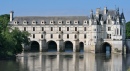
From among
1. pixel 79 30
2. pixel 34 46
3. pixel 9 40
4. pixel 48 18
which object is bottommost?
pixel 34 46

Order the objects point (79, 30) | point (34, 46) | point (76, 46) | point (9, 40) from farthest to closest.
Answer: point (34, 46) < point (79, 30) < point (76, 46) < point (9, 40)

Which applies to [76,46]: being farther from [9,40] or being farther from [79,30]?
[9,40]

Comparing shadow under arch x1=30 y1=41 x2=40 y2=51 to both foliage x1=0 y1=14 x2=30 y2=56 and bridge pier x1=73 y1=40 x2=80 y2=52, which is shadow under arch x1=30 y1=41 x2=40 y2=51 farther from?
foliage x1=0 y1=14 x2=30 y2=56

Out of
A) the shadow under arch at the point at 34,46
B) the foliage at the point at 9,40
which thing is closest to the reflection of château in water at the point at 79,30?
the shadow under arch at the point at 34,46

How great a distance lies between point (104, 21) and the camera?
88.9m

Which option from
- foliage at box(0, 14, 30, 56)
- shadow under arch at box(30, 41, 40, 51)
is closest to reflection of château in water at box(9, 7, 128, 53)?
shadow under arch at box(30, 41, 40, 51)

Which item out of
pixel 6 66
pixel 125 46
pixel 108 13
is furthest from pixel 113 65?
pixel 108 13

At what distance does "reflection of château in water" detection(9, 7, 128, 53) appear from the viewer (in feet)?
284

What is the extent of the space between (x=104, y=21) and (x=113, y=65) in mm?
30147

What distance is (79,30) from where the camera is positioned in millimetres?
95688

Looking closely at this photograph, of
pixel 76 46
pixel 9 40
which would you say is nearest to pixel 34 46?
pixel 76 46

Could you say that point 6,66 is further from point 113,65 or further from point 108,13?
point 108,13

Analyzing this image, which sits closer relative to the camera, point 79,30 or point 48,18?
point 79,30

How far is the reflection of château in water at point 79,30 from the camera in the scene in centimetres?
8656
